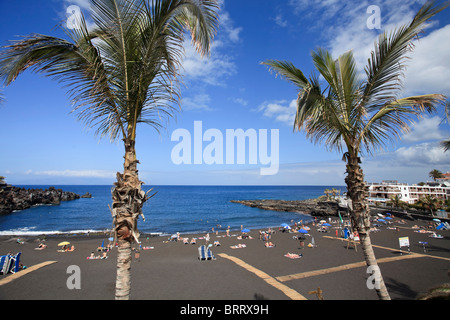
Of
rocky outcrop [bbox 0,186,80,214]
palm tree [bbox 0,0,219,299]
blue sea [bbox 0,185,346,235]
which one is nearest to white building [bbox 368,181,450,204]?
blue sea [bbox 0,185,346,235]

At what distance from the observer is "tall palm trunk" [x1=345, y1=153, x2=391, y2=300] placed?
5590 mm

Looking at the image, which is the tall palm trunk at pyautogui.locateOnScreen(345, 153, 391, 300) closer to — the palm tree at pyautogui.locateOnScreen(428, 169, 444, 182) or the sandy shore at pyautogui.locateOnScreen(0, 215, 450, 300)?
the sandy shore at pyautogui.locateOnScreen(0, 215, 450, 300)

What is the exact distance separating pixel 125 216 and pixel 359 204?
5638 mm

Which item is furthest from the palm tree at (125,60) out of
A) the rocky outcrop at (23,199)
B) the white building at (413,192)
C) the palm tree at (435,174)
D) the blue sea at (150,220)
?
the palm tree at (435,174)

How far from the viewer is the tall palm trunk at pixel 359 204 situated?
5.59 metres

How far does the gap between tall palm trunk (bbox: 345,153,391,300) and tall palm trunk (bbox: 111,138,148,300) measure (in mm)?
5315

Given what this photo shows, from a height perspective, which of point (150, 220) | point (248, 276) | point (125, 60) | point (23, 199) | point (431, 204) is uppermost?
point (125, 60)

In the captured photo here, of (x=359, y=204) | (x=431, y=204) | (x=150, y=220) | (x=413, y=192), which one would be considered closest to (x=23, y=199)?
(x=150, y=220)

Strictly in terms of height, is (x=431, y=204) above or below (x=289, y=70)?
below

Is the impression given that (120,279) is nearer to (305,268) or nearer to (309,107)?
(309,107)

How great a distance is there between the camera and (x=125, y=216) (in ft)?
14.0

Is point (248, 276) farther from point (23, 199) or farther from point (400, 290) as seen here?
point (23, 199)
